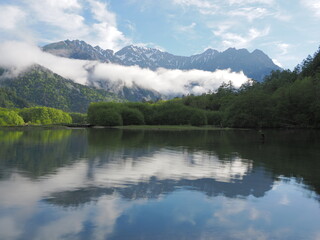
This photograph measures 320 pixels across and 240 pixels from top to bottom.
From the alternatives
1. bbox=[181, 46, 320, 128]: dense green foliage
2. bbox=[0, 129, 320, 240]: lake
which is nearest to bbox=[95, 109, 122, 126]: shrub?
bbox=[181, 46, 320, 128]: dense green foliage

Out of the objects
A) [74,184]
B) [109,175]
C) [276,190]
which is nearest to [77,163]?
[109,175]

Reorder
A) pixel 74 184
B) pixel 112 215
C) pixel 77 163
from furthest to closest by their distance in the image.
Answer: pixel 77 163
pixel 74 184
pixel 112 215

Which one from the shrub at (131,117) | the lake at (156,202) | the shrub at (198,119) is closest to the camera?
the lake at (156,202)

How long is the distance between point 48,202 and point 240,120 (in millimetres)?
144262

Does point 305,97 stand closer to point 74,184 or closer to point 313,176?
point 313,176

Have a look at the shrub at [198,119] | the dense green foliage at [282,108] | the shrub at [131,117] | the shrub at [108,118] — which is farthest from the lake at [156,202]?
the shrub at [131,117]

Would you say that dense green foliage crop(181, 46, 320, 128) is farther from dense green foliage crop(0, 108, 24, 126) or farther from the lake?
dense green foliage crop(0, 108, 24, 126)

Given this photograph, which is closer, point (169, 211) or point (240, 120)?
point (169, 211)

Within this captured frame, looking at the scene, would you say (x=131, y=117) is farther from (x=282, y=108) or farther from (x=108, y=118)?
(x=282, y=108)

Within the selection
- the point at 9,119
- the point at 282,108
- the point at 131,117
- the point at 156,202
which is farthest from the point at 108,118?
the point at 156,202

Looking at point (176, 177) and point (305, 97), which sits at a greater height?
point (305, 97)

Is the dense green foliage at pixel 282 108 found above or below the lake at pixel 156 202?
above

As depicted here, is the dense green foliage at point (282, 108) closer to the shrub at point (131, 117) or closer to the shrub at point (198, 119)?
the shrub at point (198, 119)

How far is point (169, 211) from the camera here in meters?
14.6
